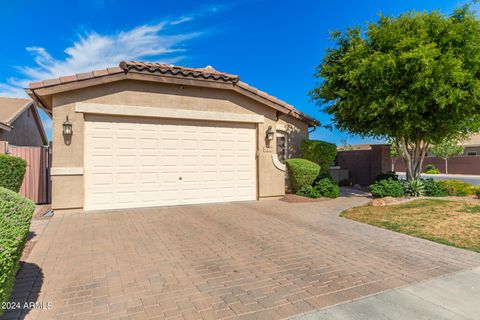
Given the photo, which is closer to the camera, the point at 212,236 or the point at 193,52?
the point at 212,236

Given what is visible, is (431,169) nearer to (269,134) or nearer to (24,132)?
(269,134)

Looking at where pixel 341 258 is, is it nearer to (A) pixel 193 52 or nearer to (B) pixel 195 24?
(B) pixel 195 24

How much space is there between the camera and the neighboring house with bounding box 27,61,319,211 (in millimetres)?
8461

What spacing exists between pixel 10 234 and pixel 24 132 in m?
19.8

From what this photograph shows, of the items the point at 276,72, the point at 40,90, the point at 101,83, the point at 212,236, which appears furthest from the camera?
the point at 276,72

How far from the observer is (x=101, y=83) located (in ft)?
28.5

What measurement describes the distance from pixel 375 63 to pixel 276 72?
21.5 m

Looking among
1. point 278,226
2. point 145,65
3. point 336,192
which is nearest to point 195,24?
point 145,65

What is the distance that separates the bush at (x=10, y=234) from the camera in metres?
2.38

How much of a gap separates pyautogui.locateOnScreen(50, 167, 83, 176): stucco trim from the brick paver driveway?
4.82ft

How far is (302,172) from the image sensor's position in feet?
37.0

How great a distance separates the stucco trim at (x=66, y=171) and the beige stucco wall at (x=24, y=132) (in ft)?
27.1

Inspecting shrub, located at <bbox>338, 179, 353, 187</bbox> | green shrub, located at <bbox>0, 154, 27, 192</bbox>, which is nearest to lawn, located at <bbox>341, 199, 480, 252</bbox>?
shrub, located at <bbox>338, 179, 353, 187</bbox>

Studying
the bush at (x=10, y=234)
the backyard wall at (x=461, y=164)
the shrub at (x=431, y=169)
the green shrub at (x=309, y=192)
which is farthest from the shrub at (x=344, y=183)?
the backyard wall at (x=461, y=164)
